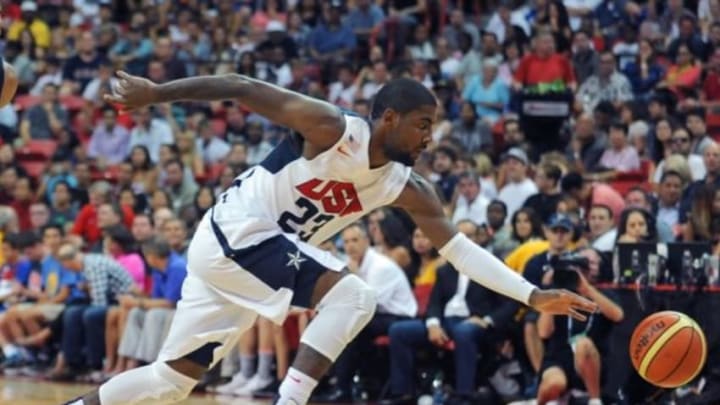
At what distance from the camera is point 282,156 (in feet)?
26.1

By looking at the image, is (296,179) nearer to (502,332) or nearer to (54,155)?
(502,332)

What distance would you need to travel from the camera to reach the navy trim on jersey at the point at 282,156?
7.92 meters

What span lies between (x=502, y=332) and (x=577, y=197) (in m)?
2.30

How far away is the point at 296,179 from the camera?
786 cm

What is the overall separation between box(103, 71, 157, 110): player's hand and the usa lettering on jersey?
1.05 meters

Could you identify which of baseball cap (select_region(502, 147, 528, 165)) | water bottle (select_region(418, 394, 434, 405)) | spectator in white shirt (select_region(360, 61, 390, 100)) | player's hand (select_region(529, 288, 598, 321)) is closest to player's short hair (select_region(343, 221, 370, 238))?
water bottle (select_region(418, 394, 434, 405))

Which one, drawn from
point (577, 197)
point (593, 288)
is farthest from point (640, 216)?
point (577, 197)

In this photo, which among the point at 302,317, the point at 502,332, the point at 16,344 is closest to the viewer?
the point at 502,332

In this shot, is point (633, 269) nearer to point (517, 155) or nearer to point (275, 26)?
point (517, 155)

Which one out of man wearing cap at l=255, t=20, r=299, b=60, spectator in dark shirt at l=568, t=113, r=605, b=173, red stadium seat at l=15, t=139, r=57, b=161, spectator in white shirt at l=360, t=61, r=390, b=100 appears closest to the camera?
spectator in dark shirt at l=568, t=113, r=605, b=173

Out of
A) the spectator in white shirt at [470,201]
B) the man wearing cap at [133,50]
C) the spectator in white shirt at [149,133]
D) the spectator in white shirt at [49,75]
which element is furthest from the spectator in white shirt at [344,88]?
the spectator in white shirt at [49,75]

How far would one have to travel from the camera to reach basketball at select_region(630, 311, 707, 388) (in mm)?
9297

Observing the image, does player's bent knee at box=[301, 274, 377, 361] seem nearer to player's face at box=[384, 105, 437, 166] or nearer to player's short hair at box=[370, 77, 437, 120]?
player's face at box=[384, 105, 437, 166]

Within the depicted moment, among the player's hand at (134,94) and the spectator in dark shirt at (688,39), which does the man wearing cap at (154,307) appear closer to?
the spectator in dark shirt at (688,39)
